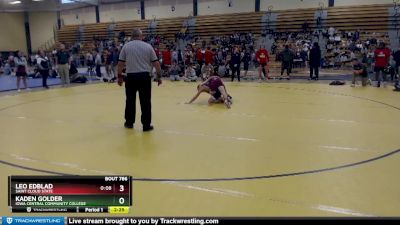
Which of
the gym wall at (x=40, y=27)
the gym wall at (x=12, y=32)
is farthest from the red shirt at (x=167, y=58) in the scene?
the gym wall at (x=12, y=32)

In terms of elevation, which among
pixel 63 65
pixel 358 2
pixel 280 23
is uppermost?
pixel 358 2

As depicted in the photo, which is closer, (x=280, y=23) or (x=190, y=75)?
(x=190, y=75)

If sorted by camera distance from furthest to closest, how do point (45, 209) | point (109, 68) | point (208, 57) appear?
point (109, 68) < point (208, 57) < point (45, 209)

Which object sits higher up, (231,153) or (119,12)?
(119,12)

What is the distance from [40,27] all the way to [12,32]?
237 centimetres

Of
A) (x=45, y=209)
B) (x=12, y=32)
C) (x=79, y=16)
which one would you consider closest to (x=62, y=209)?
(x=45, y=209)

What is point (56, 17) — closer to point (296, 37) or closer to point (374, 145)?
point (296, 37)

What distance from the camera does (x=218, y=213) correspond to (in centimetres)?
326

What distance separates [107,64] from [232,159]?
1337 cm

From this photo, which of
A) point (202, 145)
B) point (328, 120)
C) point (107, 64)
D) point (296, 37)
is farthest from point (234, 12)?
point (202, 145)

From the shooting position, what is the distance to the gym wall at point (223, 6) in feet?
87.8

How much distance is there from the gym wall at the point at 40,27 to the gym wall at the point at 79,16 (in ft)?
4.73

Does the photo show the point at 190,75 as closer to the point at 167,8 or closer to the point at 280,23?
the point at 280,23
